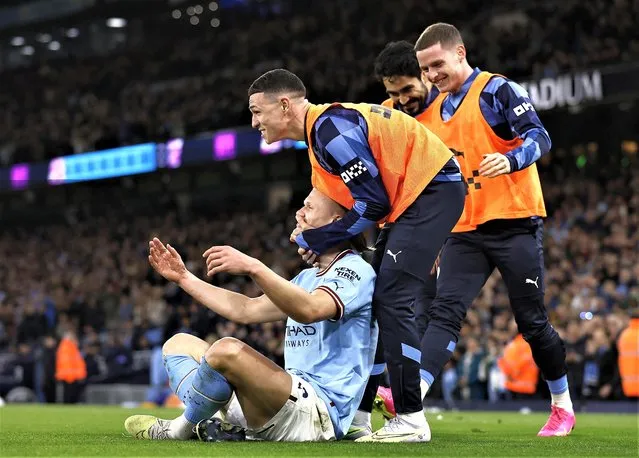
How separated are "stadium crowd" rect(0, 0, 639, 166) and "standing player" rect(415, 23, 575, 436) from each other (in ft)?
43.6

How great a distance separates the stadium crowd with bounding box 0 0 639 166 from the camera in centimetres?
2105

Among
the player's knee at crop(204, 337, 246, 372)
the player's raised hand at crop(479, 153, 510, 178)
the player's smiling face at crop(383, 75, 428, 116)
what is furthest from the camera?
the player's smiling face at crop(383, 75, 428, 116)

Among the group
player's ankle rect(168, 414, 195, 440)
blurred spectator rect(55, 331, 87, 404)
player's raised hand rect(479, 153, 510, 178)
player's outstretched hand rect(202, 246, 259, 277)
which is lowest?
blurred spectator rect(55, 331, 87, 404)

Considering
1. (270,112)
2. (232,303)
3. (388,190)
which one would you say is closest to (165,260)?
(232,303)

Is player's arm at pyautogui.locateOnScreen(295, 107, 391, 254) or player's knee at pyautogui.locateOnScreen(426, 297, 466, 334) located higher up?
player's arm at pyautogui.locateOnScreen(295, 107, 391, 254)

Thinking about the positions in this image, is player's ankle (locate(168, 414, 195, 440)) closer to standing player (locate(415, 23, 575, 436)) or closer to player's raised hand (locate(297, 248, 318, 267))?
player's raised hand (locate(297, 248, 318, 267))

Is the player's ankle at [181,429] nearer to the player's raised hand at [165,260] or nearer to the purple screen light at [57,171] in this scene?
the player's raised hand at [165,260]

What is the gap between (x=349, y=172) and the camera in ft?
17.9

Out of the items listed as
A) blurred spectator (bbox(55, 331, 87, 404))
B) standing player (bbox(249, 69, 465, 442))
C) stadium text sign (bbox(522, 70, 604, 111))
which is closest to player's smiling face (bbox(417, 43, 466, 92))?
standing player (bbox(249, 69, 465, 442))

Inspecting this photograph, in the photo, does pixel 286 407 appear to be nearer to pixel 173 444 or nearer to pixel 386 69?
pixel 173 444

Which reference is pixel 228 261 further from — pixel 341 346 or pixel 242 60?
pixel 242 60

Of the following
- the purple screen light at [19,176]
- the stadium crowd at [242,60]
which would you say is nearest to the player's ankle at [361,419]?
the stadium crowd at [242,60]

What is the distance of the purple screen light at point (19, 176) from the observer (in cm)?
3189

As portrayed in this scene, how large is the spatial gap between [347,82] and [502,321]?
9.12 metres
